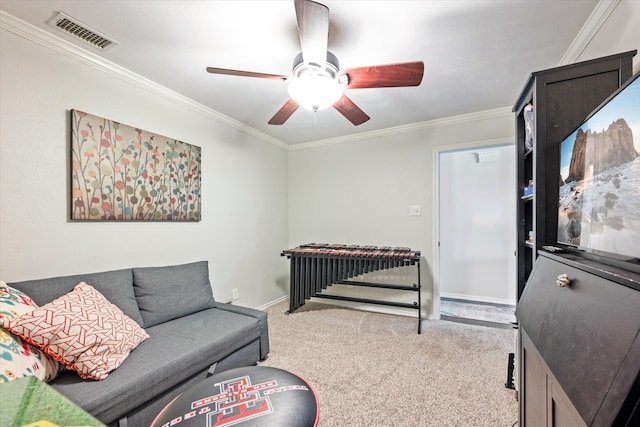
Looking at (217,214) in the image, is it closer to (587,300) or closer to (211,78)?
(211,78)

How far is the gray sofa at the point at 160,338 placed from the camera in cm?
130

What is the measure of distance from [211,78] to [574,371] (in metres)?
2.69

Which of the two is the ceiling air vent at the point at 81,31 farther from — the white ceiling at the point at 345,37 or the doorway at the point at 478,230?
the doorway at the point at 478,230

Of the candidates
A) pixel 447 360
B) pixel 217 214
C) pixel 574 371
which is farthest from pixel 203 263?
pixel 574 371

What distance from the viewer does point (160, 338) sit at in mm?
1778

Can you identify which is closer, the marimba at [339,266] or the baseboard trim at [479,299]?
the marimba at [339,266]

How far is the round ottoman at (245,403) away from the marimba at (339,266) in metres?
1.77

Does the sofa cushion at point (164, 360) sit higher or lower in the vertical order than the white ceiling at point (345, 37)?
lower

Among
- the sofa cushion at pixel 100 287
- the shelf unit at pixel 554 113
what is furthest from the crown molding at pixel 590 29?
the sofa cushion at pixel 100 287

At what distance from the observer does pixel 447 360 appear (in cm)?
225

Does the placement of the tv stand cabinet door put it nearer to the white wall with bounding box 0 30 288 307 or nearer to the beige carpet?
the beige carpet

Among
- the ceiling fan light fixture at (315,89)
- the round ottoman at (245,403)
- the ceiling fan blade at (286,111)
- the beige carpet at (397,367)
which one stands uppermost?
the ceiling fan blade at (286,111)

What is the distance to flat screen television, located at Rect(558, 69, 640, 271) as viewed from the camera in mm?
733

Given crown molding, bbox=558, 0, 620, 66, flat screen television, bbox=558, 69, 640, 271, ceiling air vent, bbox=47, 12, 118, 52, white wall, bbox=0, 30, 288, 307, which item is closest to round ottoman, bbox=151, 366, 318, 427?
flat screen television, bbox=558, 69, 640, 271
